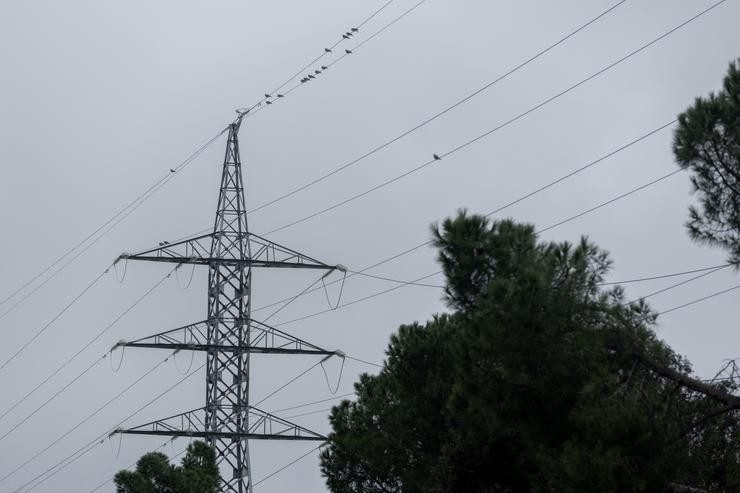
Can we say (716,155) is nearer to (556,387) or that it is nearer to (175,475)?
(556,387)

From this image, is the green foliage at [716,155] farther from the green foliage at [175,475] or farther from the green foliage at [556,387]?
the green foliage at [175,475]

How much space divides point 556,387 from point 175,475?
775 inches

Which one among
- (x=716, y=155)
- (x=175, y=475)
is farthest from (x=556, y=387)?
(x=175, y=475)

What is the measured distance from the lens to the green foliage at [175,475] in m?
40.2

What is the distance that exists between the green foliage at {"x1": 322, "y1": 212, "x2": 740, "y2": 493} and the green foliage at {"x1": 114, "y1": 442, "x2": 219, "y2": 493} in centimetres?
1313

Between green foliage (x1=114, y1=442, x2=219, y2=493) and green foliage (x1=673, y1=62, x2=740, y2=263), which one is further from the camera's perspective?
green foliage (x1=114, y1=442, x2=219, y2=493)

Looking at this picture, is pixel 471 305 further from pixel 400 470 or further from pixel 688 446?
pixel 400 470

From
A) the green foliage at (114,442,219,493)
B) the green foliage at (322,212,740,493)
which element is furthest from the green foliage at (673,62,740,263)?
the green foliage at (114,442,219,493)

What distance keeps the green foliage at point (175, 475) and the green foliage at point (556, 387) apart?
517 inches

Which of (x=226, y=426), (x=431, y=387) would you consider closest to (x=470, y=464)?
(x=431, y=387)

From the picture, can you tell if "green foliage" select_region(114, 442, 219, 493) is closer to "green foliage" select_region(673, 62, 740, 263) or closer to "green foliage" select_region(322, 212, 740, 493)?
"green foliage" select_region(322, 212, 740, 493)

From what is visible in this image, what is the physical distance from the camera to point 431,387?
Result: 100ft

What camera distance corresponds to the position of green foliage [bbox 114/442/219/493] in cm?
4019

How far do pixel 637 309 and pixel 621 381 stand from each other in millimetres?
1563
